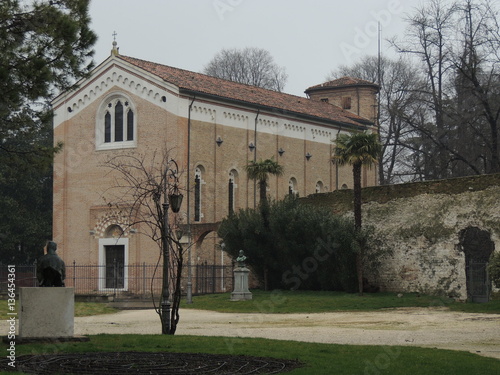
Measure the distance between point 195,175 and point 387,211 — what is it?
9.95m

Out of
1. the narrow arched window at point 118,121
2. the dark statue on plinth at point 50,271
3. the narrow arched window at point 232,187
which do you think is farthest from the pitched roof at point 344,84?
the dark statue on plinth at point 50,271

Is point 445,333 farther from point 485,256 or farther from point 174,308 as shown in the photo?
point 485,256

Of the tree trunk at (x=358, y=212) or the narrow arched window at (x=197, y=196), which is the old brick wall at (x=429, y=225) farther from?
the narrow arched window at (x=197, y=196)

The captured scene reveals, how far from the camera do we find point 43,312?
53.3ft

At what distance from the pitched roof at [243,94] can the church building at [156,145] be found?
0.40 ft

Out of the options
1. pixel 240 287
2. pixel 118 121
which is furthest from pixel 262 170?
pixel 118 121

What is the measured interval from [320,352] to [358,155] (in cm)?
2201

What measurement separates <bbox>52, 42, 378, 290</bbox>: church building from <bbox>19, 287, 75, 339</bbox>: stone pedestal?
24982 mm

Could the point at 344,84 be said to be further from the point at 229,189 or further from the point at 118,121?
the point at 118,121

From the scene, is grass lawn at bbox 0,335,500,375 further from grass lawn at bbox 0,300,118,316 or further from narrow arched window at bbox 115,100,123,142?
narrow arched window at bbox 115,100,123,142

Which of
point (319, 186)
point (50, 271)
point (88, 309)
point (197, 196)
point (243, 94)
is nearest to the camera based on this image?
point (50, 271)

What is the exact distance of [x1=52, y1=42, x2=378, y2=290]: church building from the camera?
143 feet

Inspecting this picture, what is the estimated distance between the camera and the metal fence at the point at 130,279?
4319cm

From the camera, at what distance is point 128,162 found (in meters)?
44.9
